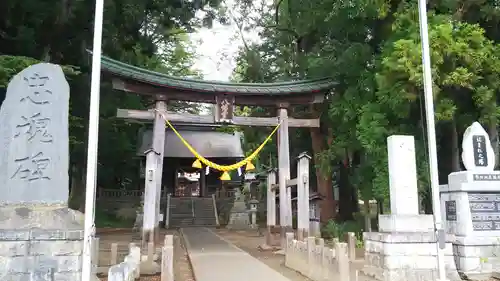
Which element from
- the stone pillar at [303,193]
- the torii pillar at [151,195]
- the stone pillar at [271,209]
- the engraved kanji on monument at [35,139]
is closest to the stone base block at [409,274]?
the stone pillar at [303,193]

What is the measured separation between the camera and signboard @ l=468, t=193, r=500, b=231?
923 centimetres

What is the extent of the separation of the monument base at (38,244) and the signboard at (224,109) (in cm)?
877

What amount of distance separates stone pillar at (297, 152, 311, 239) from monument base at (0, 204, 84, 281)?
27.0 ft

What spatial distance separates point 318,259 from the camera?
9.34m

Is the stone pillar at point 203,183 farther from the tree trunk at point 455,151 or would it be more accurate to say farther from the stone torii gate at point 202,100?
the tree trunk at point 455,151

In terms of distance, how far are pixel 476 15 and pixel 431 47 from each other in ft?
10.1

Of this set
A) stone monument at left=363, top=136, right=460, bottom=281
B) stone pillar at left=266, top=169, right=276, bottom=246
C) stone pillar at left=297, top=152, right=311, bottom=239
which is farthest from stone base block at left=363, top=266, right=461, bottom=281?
stone pillar at left=266, top=169, right=276, bottom=246

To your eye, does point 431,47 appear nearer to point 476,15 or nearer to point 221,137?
point 476,15

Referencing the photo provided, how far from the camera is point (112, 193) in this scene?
95.1 feet

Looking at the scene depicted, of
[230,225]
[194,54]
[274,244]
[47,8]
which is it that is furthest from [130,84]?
[194,54]

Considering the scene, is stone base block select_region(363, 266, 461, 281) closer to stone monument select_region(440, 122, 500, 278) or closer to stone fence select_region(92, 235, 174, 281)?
stone monument select_region(440, 122, 500, 278)

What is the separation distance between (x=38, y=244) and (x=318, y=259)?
5.38m

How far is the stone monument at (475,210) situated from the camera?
9.01 meters

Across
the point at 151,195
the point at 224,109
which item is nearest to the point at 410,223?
the point at 151,195
